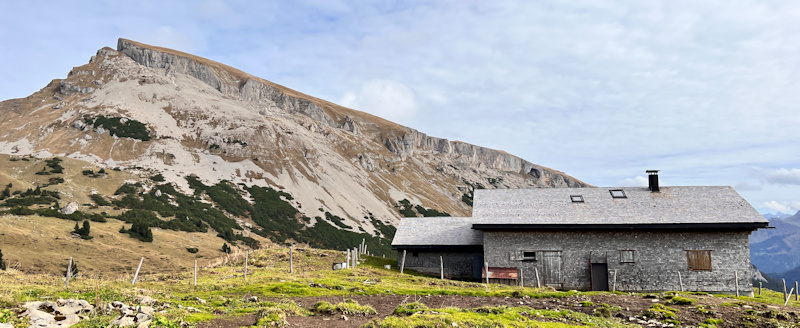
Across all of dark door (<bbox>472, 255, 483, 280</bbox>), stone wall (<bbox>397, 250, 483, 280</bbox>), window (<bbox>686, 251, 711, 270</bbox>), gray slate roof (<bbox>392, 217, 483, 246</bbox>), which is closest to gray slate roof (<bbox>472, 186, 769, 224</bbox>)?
window (<bbox>686, 251, 711, 270</bbox>)

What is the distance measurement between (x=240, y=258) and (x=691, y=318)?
34531 mm

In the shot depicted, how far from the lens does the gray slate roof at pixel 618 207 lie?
37.6 metres

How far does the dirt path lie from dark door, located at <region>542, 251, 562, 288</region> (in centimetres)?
1105

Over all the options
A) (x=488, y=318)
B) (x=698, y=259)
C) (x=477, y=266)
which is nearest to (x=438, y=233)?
(x=477, y=266)

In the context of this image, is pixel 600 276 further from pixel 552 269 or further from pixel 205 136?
pixel 205 136

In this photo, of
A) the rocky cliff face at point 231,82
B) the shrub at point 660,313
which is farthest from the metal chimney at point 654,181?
the rocky cliff face at point 231,82

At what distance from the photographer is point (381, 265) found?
4447cm

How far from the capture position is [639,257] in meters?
37.2

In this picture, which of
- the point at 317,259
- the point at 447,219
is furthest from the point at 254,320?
the point at 447,219

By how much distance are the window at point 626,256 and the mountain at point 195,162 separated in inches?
2026

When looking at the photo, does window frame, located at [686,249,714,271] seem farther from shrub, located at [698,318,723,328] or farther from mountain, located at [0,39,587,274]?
mountain, located at [0,39,587,274]

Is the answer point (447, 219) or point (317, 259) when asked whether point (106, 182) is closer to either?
point (317, 259)

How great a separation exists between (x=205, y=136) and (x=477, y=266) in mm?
108048

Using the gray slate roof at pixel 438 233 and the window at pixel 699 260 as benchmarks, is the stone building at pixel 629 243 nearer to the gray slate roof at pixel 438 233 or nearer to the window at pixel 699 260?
the window at pixel 699 260
